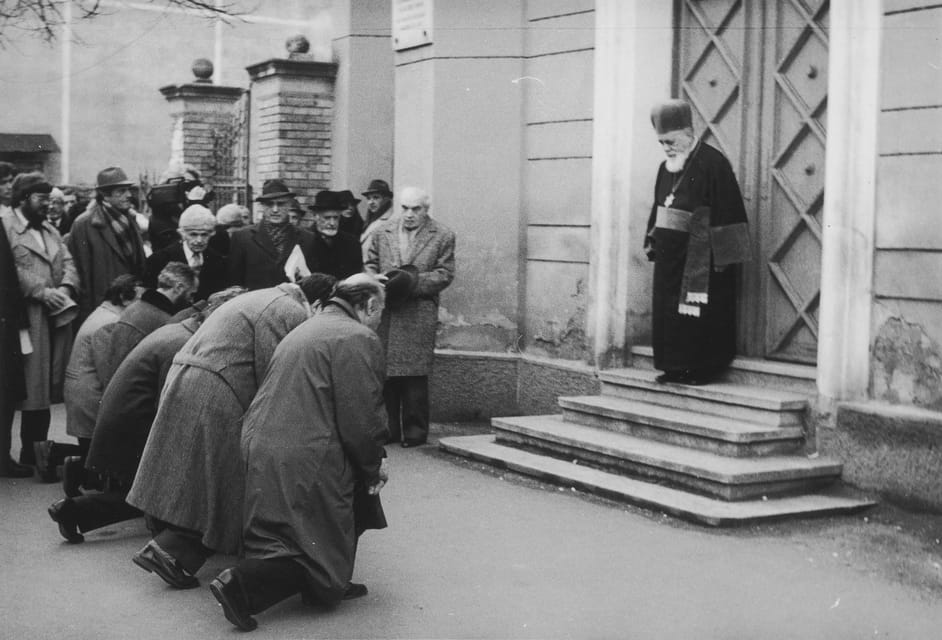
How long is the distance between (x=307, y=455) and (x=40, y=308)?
13.8 ft

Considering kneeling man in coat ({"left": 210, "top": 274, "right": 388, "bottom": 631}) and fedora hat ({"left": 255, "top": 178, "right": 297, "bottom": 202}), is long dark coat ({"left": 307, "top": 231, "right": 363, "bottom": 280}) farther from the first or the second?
kneeling man in coat ({"left": 210, "top": 274, "right": 388, "bottom": 631})

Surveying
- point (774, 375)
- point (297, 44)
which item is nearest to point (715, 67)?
point (774, 375)

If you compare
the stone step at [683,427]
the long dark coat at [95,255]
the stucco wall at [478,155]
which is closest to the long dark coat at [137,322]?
the stone step at [683,427]

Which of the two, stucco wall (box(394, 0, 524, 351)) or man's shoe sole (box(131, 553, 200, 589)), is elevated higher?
stucco wall (box(394, 0, 524, 351))

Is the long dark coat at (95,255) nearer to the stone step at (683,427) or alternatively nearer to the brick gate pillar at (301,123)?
the brick gate pillar at (301,123)

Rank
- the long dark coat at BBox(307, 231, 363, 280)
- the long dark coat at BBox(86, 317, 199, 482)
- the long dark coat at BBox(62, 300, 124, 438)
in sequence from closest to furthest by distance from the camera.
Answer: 1. the long dark coat at BBox(86, 317, 199, 482)
2. the long dark coat at BBox(62, 300, 124, 438)
3. the long dark coat at BBox(307, 231, 363, 280)

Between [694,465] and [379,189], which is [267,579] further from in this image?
[379,189]

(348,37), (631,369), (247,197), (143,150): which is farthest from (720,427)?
(143,150)

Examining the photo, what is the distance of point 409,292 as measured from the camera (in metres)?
9.66

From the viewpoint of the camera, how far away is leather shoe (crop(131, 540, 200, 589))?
5.95m

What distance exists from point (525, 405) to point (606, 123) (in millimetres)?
2312

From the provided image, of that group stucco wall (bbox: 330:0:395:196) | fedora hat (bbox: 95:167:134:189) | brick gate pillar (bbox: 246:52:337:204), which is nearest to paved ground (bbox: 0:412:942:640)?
fedora hat (bbox: 95:167:134:189)

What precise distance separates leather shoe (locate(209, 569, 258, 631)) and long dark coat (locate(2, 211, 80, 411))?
3.92m

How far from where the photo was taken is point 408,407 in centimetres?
977
